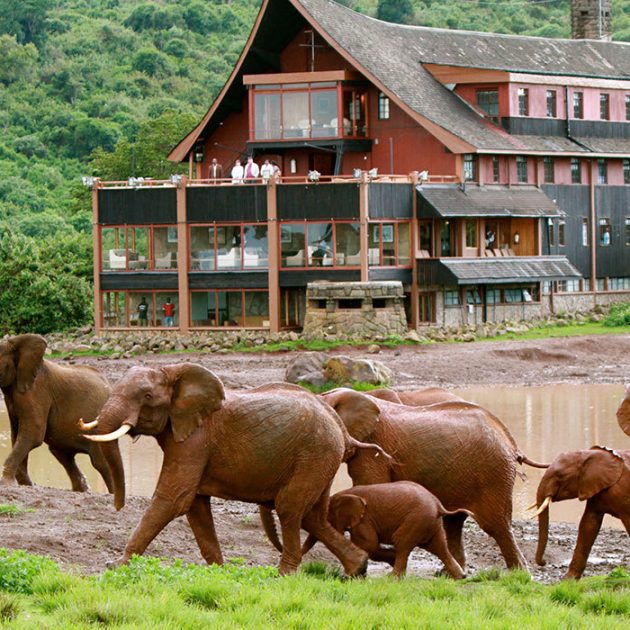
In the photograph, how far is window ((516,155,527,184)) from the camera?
53875 millimetres

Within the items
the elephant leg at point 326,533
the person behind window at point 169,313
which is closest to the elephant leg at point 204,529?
the elephant leg at point 326,533

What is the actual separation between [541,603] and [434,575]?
2598mm

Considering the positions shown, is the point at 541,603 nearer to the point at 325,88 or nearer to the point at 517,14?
the point at 325,88

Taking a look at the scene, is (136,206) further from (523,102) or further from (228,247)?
(523,102)

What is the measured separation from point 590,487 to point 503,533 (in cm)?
133

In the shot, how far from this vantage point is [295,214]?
47688mm

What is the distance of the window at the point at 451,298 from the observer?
4959 centimetres

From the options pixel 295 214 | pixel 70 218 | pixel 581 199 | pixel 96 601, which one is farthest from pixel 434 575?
pixel 70 218

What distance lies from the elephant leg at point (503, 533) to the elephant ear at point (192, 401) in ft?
9.33

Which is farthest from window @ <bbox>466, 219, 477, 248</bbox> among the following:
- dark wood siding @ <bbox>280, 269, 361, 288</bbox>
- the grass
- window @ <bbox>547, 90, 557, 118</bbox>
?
the grass

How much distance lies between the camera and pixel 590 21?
68.0m

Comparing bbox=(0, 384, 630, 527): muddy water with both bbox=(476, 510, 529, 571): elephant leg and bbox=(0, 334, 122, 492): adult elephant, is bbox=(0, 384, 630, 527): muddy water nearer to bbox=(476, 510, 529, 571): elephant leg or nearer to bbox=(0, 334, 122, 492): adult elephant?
bbox=(0, 334, 122, 492): adult elephant

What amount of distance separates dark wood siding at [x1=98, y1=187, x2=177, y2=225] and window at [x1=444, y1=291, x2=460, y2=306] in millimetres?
8302

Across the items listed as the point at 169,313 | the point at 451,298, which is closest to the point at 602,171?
the point at 451,298
